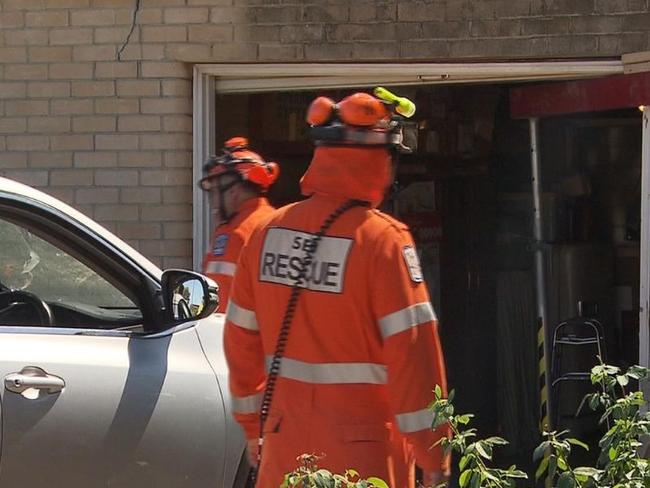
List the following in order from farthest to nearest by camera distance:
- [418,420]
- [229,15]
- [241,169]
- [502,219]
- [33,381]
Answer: [502,219] < [229,15] < [241,169] < [33,381] < [418,420]

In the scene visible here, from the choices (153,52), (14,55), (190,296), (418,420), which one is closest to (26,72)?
(14,55)

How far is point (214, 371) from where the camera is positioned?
4.09 m

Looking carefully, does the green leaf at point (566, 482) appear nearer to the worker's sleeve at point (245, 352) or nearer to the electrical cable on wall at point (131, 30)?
the worker's sleeve at point (245, 352)

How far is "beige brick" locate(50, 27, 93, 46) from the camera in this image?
7.04 m

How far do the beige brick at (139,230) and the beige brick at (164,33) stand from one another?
43.2 inches

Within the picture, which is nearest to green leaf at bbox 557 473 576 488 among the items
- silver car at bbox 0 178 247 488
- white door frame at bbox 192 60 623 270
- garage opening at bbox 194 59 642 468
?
silver car at bbox 0 178 247 488

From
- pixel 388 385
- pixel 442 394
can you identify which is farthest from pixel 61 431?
pixel 442 394

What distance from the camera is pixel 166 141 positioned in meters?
7.00

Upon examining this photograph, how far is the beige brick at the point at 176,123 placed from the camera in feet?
22.9

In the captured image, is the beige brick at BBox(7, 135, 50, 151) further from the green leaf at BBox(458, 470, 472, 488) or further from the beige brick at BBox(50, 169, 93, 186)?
the green leaf at BBox(458, 470, 472, 488)

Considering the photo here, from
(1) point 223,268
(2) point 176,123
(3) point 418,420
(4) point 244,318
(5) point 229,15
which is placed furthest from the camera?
(2) point 176,123

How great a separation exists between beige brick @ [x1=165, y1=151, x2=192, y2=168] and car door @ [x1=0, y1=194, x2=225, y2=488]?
2758mm

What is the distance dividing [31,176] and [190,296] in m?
3.42

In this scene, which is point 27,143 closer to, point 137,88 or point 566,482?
point 137,88
